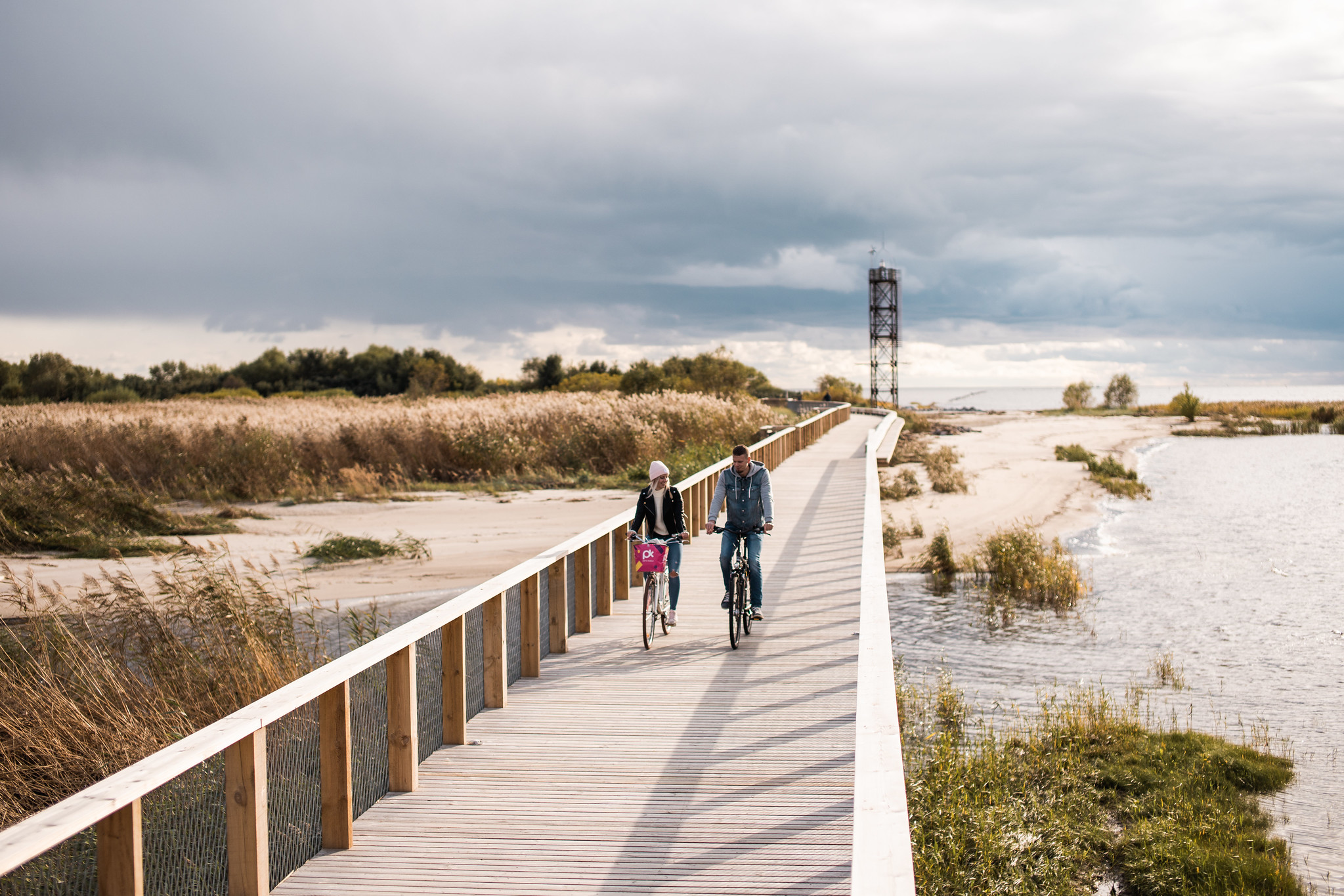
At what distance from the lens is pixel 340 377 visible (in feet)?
274

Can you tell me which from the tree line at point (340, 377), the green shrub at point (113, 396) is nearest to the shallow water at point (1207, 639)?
the tree line at point (340, 377)

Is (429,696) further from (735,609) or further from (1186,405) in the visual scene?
(1186,405)

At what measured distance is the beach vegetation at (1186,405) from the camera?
87319mm

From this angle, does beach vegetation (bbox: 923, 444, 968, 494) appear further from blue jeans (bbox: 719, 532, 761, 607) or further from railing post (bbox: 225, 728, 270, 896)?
railing post (bbox: 225, 728, 270, 896)

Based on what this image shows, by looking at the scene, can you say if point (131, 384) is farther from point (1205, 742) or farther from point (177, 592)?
point (1205, 742)

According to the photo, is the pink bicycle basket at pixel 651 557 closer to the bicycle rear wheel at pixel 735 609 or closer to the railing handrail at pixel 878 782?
the bicycle rear wheel at pixel 735 609

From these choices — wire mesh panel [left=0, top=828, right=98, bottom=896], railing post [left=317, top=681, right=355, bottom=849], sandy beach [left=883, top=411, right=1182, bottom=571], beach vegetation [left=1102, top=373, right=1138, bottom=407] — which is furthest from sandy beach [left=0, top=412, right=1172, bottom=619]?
beach vegetation [left=1102, top=373, right=1138, bottom=407]

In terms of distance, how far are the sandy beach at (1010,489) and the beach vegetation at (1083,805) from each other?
36.4ft

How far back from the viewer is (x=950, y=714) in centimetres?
1138

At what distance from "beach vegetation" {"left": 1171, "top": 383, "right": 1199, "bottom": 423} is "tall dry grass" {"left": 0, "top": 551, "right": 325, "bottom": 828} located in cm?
9218

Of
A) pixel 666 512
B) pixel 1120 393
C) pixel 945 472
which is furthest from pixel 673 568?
pixel 1120 393

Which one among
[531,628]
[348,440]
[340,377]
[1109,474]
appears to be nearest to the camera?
[531,628]

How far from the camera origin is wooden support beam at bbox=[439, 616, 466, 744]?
596cm

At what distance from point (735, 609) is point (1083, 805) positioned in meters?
4.07
